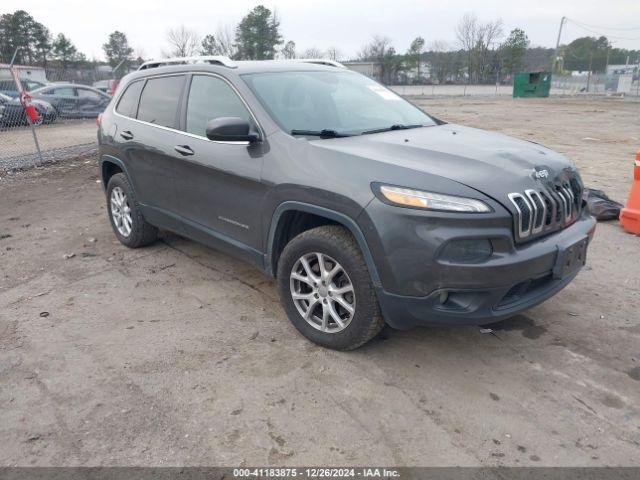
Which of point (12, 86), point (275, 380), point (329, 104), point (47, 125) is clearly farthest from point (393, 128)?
point (12, 86)

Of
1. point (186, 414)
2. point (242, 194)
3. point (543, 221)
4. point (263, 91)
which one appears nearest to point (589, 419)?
point (543, 221)

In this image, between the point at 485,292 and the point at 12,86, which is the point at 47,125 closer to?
the point at 12,86

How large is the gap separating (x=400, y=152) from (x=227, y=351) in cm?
169

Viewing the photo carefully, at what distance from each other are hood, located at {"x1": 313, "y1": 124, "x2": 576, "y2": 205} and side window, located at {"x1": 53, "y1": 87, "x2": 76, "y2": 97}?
18.6 m

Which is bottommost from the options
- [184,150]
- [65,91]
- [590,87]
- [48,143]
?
[48,143]

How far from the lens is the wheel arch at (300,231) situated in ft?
9.51

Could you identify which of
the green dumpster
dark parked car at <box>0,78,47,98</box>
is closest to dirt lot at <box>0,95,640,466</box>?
dark parked car at <box>0,78,47,98</box>

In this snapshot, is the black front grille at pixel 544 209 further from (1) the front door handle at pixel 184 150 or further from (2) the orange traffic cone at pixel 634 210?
(2) the orange traffic cone at pixel 634 210

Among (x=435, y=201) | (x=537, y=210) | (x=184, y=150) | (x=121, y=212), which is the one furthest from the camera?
(x=121, y=212)

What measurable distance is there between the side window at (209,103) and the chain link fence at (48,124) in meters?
7.16

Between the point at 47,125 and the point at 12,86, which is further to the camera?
the point at 12,86

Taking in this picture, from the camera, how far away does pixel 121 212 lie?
5328 mm

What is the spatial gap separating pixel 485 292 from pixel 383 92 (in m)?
2.37

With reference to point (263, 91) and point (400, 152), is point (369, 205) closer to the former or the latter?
point (400, 152)
